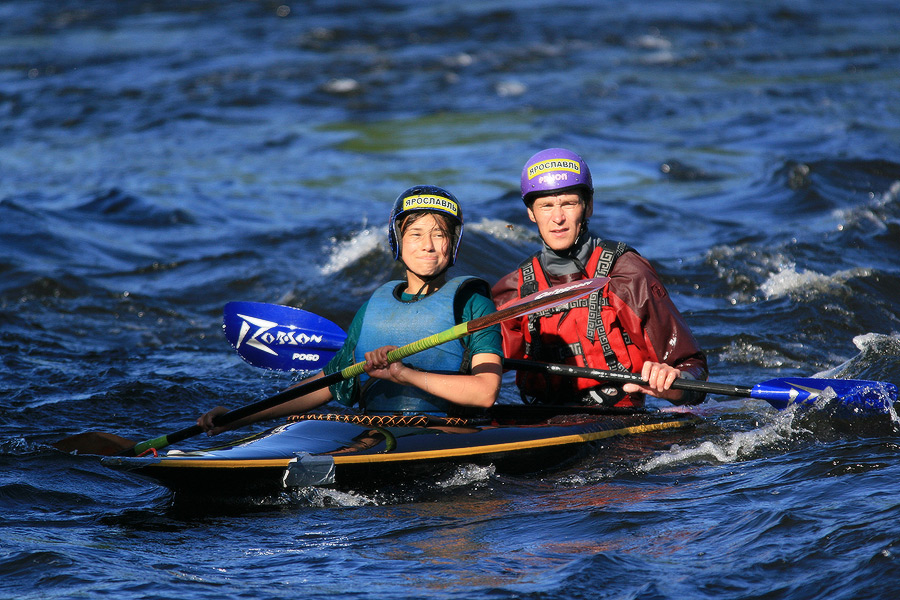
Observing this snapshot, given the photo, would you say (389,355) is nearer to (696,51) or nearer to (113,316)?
(113,316)

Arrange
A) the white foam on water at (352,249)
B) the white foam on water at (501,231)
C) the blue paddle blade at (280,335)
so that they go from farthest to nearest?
the white foam on water at (501,231)
the white foam on water at (352,249)
the blue paddle blade at (280,335)

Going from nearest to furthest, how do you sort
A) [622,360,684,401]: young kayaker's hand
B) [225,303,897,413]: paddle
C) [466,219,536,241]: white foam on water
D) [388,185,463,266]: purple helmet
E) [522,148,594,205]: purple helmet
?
[388,185,463,266]: purple helmet → [622,360,684,401]: young kayaker's hand → [225,303,897,413]: paddle → [522,148,594,205]: purple helmet → [466,219,536,241]: white foam on water

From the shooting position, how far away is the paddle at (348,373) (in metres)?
4.59

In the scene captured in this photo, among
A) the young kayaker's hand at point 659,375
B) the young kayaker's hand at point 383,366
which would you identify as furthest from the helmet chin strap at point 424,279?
the young kayaker's hand at point 659,375

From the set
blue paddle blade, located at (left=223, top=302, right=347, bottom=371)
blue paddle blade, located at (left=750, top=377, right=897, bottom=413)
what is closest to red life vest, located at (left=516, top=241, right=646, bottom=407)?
blue paddle blade, located at (left=750, top=377, right=897, bottom=413)

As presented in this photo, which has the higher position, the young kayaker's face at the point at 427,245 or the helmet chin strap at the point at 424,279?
the young kayaker's face at the point at 427,245

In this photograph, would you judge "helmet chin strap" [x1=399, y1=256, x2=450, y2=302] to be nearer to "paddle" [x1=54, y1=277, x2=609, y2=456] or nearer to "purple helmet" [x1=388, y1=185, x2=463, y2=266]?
"purple helmet" [x1=388, y1=185, x2=463, y2=266]

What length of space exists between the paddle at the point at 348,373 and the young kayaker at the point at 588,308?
1.47 ft

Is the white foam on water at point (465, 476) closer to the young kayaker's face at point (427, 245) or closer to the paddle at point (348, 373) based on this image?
the paddle at point (348, 373)

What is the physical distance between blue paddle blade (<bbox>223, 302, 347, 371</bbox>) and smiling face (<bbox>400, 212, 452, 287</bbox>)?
138 cm

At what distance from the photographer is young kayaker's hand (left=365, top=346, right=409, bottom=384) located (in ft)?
14.8

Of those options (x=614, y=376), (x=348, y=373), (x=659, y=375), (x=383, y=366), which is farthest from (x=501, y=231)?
(x=383, y=366)

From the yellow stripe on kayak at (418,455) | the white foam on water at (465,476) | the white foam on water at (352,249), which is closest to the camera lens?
the yellow stripe on kayak at (418,455)

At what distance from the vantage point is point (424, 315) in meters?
4.85
